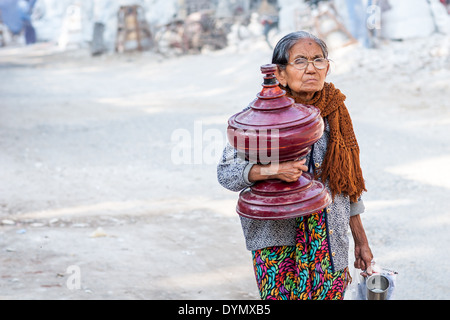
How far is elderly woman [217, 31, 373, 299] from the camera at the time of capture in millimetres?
2025

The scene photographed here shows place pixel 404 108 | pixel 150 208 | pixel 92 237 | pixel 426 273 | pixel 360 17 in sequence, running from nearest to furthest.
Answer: pixel 426 273
pixel 92 237
pixel 150 208
pixel 404 108
pixel 360 17

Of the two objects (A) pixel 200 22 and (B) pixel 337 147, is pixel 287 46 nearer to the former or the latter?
(B) pixel 337 147

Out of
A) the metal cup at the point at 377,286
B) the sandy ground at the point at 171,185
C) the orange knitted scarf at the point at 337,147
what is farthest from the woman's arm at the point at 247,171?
the sandy ground at the point at 171,185

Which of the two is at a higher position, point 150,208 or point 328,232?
point 328,232

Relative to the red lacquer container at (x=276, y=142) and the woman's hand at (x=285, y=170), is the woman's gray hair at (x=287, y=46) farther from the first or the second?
the woman's hand at (x=285, y=170)

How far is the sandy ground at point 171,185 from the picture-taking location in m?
3.84

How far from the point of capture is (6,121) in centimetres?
948

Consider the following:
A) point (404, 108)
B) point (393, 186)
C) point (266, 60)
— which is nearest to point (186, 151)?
point (393, 186)

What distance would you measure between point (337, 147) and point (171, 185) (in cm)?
409

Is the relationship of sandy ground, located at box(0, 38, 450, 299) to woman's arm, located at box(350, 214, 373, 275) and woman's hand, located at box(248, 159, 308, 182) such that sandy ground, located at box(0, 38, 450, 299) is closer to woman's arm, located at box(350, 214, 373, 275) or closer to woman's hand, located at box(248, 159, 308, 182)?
woman's arm, located at box(350, 214, 373, 275)

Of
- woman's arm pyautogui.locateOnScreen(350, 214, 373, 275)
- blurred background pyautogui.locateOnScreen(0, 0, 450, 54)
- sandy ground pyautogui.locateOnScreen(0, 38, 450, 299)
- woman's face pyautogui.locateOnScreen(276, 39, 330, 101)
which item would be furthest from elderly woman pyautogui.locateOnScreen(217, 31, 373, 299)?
blurred background pyautogui.locateOnScreen(0, 0, 450, 54)

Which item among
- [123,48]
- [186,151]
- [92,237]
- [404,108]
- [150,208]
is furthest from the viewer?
[123,48]
